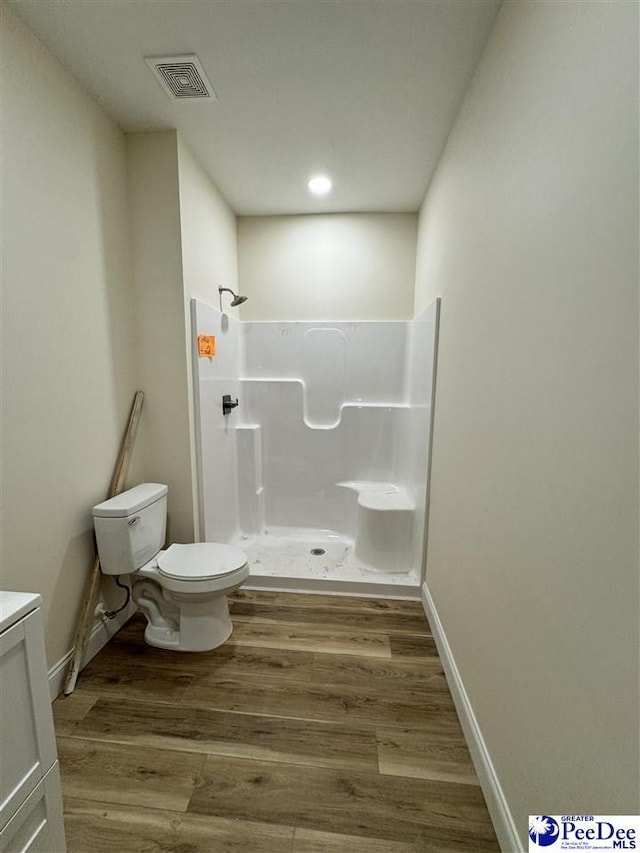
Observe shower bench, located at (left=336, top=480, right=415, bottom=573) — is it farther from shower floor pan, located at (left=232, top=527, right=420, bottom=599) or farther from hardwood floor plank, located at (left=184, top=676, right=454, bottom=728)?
hardwood floor plank, located at (left=184, top=676, right=454, bottom=728)

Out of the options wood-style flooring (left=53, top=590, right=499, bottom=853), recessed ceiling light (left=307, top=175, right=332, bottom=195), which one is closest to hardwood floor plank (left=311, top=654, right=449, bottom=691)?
wood-style flooring (left=53, top=590, right=499, bottom=853)

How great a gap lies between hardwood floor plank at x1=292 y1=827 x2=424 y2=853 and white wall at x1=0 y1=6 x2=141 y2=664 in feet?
3.73

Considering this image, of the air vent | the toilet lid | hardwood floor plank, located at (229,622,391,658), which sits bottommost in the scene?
hardwood floor plank, located at (229,622,391,658)

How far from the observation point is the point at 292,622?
1854 millimetres

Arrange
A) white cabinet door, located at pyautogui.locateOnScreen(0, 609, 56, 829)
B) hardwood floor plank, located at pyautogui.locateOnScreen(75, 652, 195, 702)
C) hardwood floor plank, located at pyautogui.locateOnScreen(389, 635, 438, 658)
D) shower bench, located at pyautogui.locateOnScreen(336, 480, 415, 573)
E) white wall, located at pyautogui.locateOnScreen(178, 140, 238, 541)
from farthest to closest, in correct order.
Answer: shower bench, located at pyautogui.locateOnScreen(336, 480, 415, 573) → white wall, located at pyautogui.locateOnScreen(178, 140, 238, 541) → hardwood floor plank, located at pyautogui.locateOnScreen(389, 635, 438, 658) → hardwood floor plank, located at pyautogui.locateOnScreen(75, 652, 195, 702) → white cabinet door, located at pyautogui.locateOnScreen(0, 609, 56, 829)

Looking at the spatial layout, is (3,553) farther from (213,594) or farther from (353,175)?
(353,175)

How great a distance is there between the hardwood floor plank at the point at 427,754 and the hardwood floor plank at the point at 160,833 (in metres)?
0.38

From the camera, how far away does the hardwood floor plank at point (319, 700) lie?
1324 millimetres

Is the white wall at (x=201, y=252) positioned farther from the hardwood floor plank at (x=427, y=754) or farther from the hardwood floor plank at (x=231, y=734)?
the hardwood floor plank at (x=427, y=754)

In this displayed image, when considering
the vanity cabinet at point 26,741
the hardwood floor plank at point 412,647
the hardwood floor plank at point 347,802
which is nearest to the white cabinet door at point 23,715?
the vanity cabinet at point 26,741

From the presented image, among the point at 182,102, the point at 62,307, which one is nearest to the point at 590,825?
the point at 62,307

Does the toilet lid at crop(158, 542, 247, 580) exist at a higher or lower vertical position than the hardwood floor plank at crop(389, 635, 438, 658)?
higher

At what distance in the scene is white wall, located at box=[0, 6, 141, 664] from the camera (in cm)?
118

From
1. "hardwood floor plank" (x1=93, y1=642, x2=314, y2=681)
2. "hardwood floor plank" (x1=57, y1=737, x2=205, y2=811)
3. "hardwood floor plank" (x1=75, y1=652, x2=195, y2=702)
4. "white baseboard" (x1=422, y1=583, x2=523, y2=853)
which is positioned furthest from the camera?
"hardwood floor plank" (x1=93, y1=642, x2=314, y2=681)
